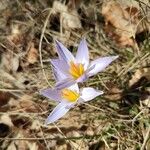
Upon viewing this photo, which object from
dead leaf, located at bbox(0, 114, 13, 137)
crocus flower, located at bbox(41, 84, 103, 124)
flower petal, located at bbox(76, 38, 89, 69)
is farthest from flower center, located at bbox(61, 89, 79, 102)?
dead leaf, located at bbox(0, 114, 13, 137)

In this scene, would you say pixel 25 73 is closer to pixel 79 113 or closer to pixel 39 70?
pixel 39 70

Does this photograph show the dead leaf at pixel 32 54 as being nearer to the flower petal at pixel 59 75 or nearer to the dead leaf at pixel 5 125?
the dead leaf at pixel 5 125

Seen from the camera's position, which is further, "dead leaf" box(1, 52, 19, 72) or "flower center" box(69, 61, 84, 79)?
"dead leaf" box(1, 52, 19, 72)

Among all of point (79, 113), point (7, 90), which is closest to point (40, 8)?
point (7, 90)

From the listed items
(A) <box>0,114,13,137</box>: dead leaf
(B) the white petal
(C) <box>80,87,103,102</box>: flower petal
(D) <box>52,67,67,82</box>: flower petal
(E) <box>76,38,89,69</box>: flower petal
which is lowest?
(A) <box>0,114,13,137</box>: dead leaf

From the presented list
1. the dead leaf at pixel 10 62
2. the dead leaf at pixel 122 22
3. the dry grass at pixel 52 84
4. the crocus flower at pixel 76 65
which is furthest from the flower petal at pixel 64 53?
the dead leaf at pixel 10 62

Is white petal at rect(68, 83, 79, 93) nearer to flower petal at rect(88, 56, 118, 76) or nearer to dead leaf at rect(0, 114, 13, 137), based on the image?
flower petal at rect(88, 56, 118, 76)

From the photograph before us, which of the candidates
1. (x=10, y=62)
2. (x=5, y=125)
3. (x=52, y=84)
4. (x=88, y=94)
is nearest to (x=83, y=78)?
(x=88, y=94)
